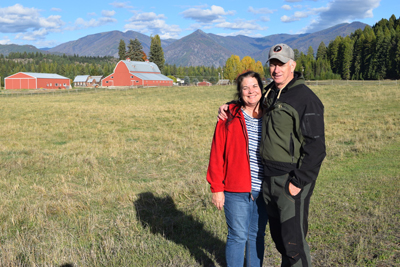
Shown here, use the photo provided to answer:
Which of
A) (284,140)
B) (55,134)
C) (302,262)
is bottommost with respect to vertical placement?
(55,134)

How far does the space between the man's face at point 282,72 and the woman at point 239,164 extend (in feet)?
0.71

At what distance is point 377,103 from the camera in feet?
89.9

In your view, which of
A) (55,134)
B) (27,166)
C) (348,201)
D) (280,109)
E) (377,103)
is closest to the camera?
(280,109)

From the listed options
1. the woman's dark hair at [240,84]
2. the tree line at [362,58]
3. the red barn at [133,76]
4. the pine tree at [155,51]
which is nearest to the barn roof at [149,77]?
the red barn at [133,76]

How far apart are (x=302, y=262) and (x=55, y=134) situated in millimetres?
17680

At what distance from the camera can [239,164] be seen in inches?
126

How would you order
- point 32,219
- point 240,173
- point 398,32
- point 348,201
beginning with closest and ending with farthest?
point 240,173 < point 32,219 < point 348,201 < point 398,32

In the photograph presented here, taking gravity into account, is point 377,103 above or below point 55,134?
above

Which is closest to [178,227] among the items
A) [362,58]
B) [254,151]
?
[254,151]

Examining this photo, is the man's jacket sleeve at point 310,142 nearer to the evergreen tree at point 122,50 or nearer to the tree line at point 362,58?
the tree line at point 362,58

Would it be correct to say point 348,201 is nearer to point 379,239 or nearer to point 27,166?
point 379,239

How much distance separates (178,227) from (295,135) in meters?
3.14

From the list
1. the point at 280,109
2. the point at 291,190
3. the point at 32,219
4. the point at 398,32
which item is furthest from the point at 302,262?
the point at 398,32

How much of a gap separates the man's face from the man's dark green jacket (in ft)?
0.28
